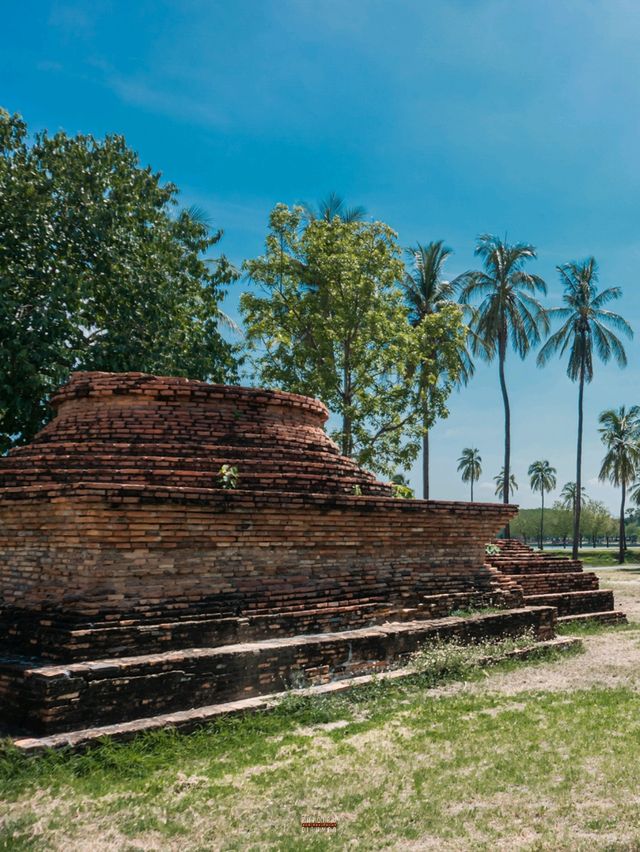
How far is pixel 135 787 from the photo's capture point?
4809mm

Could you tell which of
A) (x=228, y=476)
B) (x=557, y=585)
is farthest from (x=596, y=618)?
(x=228, y=476)

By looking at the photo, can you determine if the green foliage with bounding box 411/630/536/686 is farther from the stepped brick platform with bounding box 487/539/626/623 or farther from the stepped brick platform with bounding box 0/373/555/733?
the stepped brick platform with bounding box 487/539/626/623

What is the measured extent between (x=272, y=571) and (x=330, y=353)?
1281 centimetres

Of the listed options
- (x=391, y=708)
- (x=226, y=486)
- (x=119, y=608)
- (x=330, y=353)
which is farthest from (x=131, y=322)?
(x=391, y=708)

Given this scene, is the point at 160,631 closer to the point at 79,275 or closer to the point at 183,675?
the point at 183,675

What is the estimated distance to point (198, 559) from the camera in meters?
6.97

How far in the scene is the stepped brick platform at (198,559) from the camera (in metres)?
6.03

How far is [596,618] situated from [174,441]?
883 centimetres

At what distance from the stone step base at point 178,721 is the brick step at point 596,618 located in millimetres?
5837

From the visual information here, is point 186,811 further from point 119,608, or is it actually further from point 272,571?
point 272,571

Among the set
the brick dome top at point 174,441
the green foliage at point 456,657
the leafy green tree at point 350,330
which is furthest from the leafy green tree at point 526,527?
the brick dome top at point 174,441

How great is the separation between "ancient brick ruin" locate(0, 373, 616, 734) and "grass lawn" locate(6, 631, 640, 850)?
0.53m

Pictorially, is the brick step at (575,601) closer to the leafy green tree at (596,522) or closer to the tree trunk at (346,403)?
the tree trunk at (346,403)

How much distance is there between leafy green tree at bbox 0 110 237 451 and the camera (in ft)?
43.4
